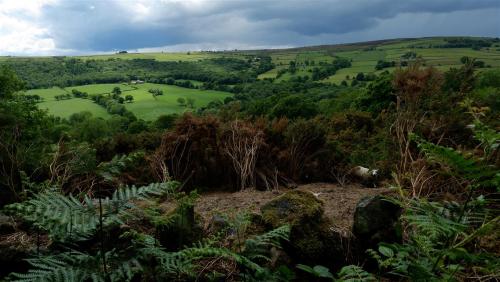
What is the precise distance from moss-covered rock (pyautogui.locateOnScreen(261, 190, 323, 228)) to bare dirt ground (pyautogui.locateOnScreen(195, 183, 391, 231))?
315 mm

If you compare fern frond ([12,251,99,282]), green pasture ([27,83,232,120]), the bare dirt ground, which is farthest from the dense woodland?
green pasture ([27,83,232,120])

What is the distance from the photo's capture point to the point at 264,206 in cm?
443

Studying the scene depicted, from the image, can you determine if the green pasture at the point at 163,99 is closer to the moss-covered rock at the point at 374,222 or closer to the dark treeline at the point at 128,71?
the dark treeline at the point at 128,71

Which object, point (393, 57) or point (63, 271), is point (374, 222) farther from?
point (393, 57)

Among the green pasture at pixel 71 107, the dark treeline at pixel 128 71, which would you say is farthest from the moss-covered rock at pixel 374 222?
the dark treeline at pixel 128 71

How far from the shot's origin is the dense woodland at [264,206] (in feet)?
7.48

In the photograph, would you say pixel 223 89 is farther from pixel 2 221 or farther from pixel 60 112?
pixel 2 221

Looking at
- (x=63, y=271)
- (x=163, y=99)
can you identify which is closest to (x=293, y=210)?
(x=63, y=271)

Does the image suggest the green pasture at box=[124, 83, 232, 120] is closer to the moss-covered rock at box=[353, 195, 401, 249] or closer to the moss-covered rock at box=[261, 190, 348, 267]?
the moss-covered rock at box=[261, 190, 348, 267]

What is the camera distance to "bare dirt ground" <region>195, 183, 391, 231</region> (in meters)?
4.81

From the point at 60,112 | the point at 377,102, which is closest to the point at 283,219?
the point at 377,102

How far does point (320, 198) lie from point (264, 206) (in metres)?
1.42

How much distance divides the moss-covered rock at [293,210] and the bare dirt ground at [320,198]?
315mm

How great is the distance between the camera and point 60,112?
69.6m
